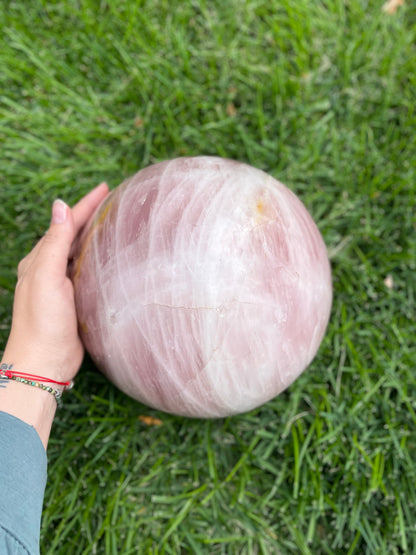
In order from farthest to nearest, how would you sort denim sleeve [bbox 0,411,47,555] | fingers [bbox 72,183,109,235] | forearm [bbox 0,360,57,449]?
fingers [bbox 72,183,109,235] < forearm [bbox 0,360,57,449] < denim sleeve [bbox 0,411,47,555]

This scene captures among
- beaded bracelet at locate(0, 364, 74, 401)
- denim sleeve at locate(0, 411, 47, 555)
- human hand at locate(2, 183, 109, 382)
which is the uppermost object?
human hand at locate(2, 183, 109, 382)

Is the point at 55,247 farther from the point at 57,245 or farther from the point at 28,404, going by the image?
the point at 28,404

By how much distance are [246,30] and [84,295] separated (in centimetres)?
189

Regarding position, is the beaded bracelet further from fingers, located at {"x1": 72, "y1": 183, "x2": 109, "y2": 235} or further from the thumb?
fingers, located at {"x1": 72, "y1": 183, "x2": 109, "y2": 235}

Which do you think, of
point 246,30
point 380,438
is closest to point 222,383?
point 380,438

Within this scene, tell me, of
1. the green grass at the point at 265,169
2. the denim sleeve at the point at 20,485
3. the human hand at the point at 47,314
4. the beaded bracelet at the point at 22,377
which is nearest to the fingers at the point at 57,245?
the human hand at the point at 47,314

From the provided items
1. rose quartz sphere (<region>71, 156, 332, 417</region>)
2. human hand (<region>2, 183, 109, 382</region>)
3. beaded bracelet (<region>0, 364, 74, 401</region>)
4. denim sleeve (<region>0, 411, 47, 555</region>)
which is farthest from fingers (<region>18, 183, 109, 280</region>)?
denim sleeve (<region>0, 411, 47, 555</region>)

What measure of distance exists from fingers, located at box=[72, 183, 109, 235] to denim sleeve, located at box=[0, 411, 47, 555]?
2.88 feet

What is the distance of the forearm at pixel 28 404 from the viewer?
5.69 ft

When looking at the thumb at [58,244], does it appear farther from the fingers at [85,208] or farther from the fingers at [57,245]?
the fingers at [85,208]

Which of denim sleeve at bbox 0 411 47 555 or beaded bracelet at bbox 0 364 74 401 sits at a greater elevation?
beaded bracelet at bbox 0 364 74 401

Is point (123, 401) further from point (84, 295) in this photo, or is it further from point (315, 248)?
point (315, 248)

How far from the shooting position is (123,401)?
91.9 inches

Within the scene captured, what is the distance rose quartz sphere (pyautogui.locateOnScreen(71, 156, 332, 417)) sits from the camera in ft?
5.20
